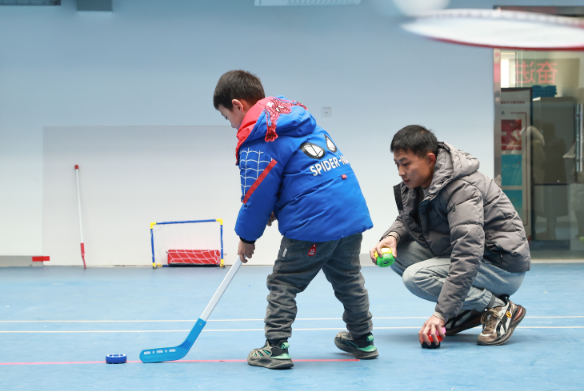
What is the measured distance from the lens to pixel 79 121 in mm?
6195

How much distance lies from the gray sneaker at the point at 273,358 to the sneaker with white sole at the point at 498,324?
0.91m

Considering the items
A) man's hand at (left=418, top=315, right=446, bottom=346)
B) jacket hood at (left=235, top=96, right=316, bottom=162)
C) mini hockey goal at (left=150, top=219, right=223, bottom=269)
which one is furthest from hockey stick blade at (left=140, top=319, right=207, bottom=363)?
mini hockey goal at (left=150, top=219, right=223, bottom=269)

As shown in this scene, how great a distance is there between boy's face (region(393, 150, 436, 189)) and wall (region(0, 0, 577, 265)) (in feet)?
12.4

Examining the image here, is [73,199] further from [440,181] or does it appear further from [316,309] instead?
[440,181]

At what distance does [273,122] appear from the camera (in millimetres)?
2174

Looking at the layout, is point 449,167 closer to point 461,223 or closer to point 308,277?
point 461,223

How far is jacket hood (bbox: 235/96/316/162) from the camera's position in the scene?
2168mm

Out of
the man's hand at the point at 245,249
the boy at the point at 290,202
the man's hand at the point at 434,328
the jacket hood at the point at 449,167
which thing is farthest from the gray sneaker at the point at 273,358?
the jacket hood at the point at 449,167

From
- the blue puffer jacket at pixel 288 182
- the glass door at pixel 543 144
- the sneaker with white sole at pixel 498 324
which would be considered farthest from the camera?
the glass door at pixel 543 144

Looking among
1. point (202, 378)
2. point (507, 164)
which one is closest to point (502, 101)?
point (507, 164)

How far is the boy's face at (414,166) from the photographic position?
2.48m

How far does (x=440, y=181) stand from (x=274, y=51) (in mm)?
4152

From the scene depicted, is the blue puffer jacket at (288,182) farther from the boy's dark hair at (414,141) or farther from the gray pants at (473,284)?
the gray pants at (473,284)

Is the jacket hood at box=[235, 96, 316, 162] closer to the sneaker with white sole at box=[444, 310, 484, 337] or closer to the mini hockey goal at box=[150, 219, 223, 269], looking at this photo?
the sneaker with white sole at box=[444, 310, 484, 337]
